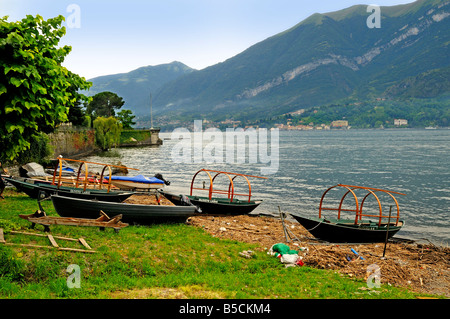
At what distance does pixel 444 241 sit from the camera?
22.8 meters

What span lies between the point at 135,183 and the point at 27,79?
22.9m

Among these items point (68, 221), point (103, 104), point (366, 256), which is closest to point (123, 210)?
point (68, 221)

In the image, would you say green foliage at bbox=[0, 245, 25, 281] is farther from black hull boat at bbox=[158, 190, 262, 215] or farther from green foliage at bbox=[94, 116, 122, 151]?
green foliage at bbox=[94, 116, 122, 151]

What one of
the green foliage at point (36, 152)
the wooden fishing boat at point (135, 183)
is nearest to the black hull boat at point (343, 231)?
the wooden fishing boat at point (135, 183)

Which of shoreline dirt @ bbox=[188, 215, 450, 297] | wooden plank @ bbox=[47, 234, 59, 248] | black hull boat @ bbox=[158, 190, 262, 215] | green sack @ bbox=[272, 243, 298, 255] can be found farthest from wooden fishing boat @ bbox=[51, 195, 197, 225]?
green sack @ bbox=[272, 243, 298, 255]

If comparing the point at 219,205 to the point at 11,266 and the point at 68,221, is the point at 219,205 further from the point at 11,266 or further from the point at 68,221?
the point at 11,266

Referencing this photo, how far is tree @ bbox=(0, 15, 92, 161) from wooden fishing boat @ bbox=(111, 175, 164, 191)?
64.7 ft

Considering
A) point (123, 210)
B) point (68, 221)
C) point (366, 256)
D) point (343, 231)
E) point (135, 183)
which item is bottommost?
point (366, 256)

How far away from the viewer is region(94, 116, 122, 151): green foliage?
93.2 meters

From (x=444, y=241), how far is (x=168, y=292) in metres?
21.4

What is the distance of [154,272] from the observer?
11391mm

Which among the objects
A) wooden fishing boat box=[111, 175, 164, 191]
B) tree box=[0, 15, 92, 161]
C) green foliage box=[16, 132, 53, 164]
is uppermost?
tree box=[0, 15, 92, 161]

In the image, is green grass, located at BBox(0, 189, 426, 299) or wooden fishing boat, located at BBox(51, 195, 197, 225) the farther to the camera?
wooden fishing boat, located at BBox(51, 195, 197, 225)

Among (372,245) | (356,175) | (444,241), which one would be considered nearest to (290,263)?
(372,245)
